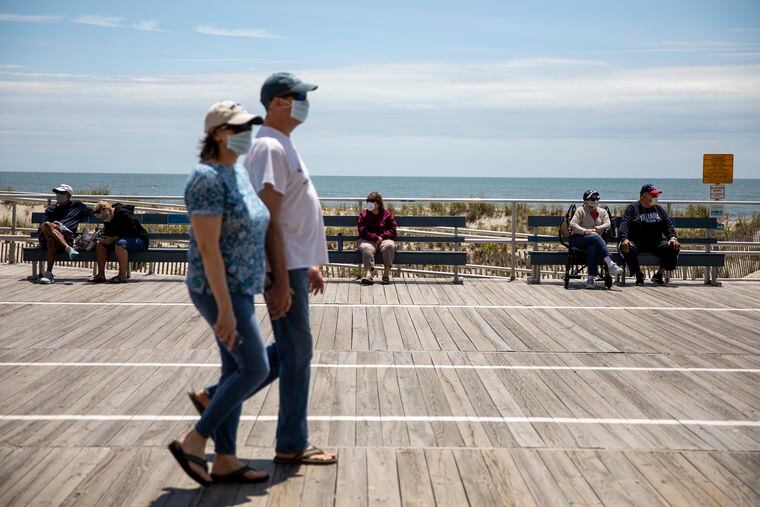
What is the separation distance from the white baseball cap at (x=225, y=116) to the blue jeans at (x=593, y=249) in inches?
354

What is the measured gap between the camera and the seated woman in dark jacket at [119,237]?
12.4 metres

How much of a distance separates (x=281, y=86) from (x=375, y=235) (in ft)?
27.2

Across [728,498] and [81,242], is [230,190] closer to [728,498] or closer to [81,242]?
[728,498]

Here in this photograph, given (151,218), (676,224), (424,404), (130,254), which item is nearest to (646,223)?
(676,224)

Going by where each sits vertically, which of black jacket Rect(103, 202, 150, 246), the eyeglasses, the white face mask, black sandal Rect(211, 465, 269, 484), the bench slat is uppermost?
the eyeglasses

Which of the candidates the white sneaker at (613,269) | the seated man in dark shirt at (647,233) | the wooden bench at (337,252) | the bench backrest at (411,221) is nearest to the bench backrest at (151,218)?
the wooden bench at (337,252)

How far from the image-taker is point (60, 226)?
12.6 m

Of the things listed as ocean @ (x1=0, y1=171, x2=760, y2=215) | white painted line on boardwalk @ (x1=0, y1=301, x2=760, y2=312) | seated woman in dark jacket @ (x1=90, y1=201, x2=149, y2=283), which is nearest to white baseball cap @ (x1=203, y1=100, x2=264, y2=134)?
white painted line on boardwalk @ (x1=0, y1=301, x2=760, y2=312)

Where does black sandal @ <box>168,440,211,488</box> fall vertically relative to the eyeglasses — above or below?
below

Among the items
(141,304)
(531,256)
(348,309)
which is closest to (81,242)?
(141,304)

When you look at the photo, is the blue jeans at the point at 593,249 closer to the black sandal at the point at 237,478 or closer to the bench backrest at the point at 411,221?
the bench backrest at the point at 411,221

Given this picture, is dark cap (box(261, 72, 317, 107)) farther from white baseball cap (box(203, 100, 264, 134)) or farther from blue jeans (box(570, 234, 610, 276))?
blue jeans (box(570, 234, 610, 276))

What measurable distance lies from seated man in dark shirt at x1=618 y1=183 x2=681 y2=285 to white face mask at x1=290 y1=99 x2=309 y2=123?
29.3 feet

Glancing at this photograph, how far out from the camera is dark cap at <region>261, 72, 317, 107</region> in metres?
4.51
